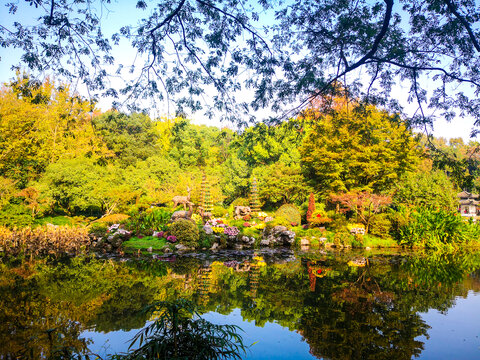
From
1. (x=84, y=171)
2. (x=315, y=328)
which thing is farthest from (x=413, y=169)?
(x=84, y=171)

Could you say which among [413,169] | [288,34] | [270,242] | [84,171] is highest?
[288,34]

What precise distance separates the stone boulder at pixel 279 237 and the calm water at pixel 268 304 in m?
4.63

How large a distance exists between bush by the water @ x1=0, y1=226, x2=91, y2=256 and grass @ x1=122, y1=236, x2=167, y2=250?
176 centimetres

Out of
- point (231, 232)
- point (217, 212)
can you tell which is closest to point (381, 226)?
point (231, 232)

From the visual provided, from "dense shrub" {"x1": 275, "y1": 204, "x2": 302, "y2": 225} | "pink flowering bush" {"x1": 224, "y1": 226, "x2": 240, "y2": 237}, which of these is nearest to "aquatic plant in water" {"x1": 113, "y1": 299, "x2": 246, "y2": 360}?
"pink flowering bush" {"x1": 224, "y1": 226, "x2": 240, "y2": 237}

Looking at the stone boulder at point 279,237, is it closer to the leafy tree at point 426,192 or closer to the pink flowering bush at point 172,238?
the pink flowering bush at point 172,238

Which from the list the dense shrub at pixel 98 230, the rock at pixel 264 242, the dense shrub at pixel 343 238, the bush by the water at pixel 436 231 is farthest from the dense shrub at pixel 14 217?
the bush by the water at pixel 436 231

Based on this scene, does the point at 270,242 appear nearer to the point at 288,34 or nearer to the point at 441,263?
the point at 441,263

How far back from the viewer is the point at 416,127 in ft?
21.9

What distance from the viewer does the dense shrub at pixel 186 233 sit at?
1338 cm

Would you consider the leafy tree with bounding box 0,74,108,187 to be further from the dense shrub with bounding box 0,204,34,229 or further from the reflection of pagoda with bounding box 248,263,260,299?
the reflection of pagoda with bounding box 248,263,260,299

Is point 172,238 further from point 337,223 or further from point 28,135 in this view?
point 28,135

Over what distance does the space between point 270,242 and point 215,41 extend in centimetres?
1095

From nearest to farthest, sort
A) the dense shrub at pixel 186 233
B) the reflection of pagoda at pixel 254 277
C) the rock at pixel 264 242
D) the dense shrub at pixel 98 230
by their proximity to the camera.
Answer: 1. the reflection of pagoda at pixel 254 277
2. the dense shrub at pixel 186 233
3. the dense shrub at pixel 98 230
4. the rock at pixel 264 242
